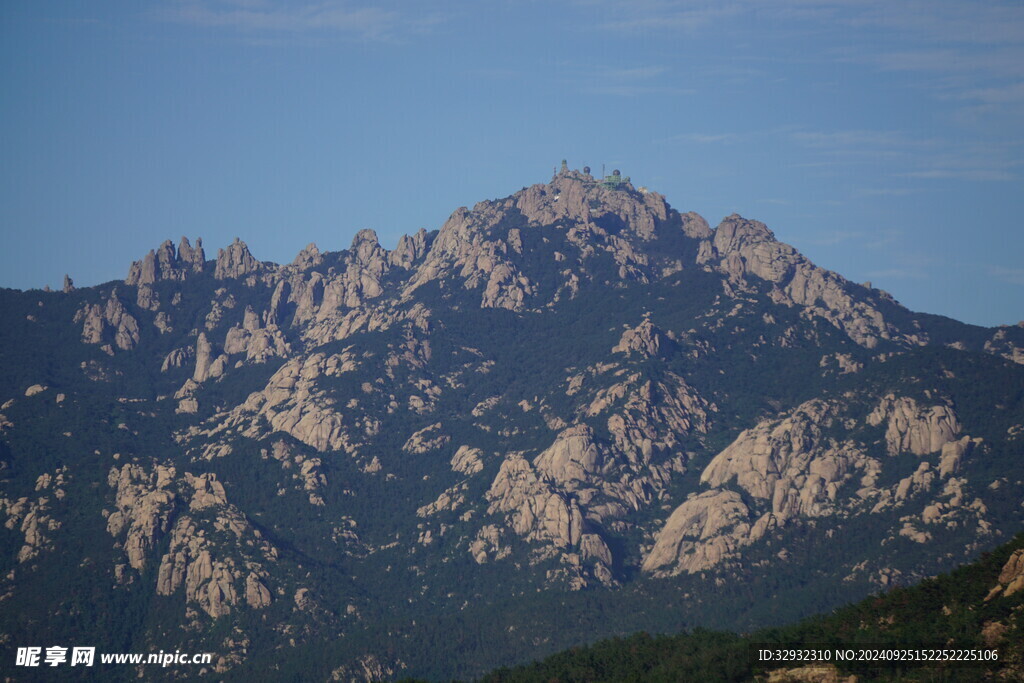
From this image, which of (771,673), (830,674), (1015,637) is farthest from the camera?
(771,673)

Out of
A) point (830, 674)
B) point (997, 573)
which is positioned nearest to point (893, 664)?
point (830, 674)

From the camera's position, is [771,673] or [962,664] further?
[771,673]

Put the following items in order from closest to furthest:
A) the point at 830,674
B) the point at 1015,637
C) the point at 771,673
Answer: the point at 1015,637, the point at 830,674, the point at 771,673

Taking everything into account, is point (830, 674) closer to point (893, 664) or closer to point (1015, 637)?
point (893, 664)

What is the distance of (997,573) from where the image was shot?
19475cm

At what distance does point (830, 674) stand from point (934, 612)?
60.7 ft

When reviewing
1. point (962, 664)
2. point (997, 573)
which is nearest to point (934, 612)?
point (997, 573)

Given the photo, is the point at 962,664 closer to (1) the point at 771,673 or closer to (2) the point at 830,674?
(2) the point at 830,674

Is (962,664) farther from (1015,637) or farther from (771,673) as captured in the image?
(771,673)

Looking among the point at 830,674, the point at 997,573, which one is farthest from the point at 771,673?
the point at 997,573

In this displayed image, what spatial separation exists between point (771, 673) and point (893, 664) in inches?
766

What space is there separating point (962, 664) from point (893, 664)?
9.95m

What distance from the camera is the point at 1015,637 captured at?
6845 inches

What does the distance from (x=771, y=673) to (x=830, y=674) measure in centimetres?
1365
